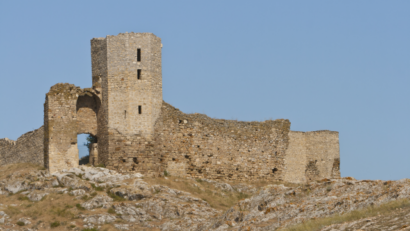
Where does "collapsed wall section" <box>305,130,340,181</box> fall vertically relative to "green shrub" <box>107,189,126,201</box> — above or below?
above

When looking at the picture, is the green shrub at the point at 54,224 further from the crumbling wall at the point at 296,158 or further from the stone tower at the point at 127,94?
the crumbling wall at the point at 296,158

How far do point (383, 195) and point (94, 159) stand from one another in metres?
18.9

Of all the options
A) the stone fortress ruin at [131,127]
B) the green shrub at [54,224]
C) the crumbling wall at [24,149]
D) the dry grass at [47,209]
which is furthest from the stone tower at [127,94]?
the green shrub at [54,224]

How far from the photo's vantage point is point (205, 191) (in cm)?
3016

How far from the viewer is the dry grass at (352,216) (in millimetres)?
13668

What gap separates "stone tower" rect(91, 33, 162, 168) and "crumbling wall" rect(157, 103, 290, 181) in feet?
3.96

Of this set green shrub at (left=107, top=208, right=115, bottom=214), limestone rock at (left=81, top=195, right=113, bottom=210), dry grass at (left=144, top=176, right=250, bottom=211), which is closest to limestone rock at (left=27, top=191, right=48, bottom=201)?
limestone rock at (left=81, top=195, right=113, bottom=210)

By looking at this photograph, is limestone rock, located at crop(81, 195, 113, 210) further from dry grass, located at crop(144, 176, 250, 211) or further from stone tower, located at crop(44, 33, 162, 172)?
stone tower, located at crop(44, 33, 162, 172)

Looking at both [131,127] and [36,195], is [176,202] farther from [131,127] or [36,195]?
[36,195]

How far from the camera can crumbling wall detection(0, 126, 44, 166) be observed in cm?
3141

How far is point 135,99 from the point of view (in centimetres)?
3017

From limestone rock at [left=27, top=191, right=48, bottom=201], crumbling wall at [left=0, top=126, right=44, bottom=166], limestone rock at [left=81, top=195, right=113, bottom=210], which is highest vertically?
crumbling wall at [left=0, top=126, right=44, bottom=166]

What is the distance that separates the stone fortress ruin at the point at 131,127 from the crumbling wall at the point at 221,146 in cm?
5

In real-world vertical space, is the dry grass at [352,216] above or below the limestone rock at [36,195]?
below
